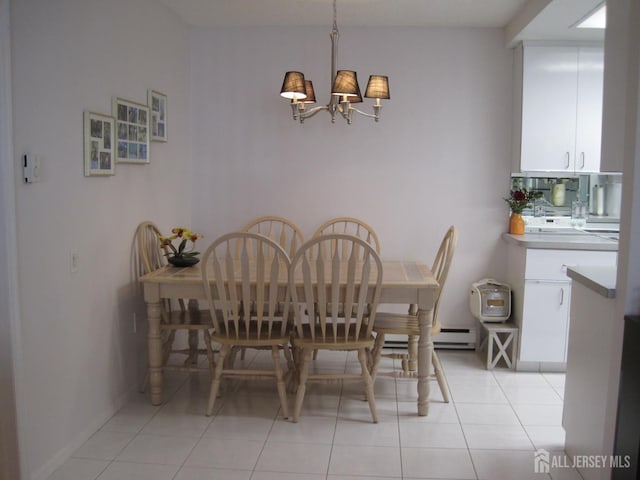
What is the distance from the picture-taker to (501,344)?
4.25 meters

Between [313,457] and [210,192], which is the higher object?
[210,192]

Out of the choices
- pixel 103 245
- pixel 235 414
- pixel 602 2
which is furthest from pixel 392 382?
pixel 602 2

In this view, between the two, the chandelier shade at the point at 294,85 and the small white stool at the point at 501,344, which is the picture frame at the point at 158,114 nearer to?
the chandelier shade at the point at 294,85

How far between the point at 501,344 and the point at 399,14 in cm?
234

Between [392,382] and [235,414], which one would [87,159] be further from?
[392,382]

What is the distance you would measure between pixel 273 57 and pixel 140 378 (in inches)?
96.1

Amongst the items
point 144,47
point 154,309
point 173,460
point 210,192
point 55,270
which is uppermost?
point 144,47

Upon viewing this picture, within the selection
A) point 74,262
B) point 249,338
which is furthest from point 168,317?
point 74,262

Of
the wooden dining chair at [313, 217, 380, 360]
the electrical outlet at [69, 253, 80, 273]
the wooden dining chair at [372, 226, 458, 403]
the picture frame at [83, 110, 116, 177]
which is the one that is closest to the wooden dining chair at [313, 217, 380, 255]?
the wooden dining chair at [313, 217, 380, 360]

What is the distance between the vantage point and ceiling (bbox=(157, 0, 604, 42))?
385cm

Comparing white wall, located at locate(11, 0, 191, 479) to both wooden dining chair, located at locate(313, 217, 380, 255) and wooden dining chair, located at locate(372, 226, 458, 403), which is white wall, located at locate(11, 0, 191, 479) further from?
wooden dining chair, located at locate(372, 226, 458, 403)

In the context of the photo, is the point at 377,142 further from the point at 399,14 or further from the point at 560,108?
the point at 560,108

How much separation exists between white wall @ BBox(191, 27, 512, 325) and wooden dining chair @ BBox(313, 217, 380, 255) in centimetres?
9

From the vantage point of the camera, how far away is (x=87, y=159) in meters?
3.02
